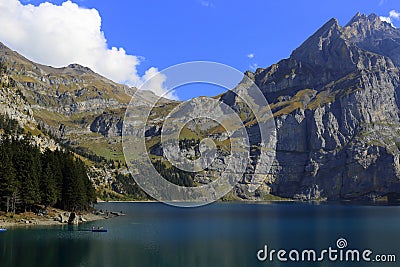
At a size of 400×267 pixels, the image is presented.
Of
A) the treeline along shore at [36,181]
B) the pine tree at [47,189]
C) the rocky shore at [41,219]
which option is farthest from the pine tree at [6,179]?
the pine tree at [47,189]

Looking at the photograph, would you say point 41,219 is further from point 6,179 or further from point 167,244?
point 167,244

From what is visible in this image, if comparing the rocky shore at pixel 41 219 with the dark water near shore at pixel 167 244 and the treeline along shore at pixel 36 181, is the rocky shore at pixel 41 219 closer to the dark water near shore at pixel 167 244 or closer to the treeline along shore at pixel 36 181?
the treeline along shore at pixel 36 181

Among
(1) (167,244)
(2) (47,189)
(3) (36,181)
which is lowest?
(1) (167,244)

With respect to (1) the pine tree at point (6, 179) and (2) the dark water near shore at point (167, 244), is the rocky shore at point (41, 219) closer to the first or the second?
(1) the pine tree at point (6, 179)

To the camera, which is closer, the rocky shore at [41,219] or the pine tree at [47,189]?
the rocky shore at [41,219]

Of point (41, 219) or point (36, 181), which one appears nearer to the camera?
point (41, 219)

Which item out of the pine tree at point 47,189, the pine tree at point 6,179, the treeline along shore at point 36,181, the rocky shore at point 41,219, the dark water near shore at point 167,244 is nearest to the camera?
the dark water near shore at point 167,244

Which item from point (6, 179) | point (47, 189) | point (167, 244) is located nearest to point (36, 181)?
point (47, 189)

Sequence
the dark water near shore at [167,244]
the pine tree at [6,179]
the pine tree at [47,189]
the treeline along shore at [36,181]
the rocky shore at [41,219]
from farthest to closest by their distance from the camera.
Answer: the pine tree at [47,189] → the treeline along shore at [36,181] → the rocky shore at [41,219] → the pine tree at [6,179] → the dark water near shore at [167,244]

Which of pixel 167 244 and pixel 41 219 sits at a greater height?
pixel 41 219

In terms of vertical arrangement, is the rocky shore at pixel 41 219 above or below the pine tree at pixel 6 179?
below

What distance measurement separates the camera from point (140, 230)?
84312 millimetres

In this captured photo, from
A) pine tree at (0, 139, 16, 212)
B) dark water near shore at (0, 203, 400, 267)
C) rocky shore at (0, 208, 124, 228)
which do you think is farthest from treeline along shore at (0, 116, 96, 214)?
dark water near shore at (0, 203, 400, 267)

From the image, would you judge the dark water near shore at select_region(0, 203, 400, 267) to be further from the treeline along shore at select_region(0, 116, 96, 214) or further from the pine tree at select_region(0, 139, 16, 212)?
the treeline along shore at select_region(0, 116, 96, 214)
